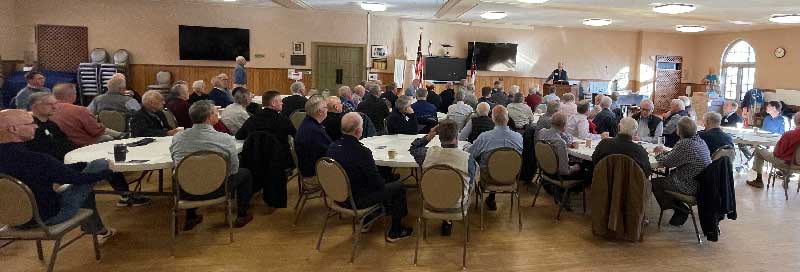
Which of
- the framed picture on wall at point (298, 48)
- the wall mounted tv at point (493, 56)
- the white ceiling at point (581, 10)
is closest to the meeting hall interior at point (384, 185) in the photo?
the white ceiling at point (581, 10)

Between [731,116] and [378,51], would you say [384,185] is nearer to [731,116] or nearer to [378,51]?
[731,116]

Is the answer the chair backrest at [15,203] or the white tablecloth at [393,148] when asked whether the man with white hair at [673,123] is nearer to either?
the white tablecloth at [393,148]

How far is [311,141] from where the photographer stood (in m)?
4.98

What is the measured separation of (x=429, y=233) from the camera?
16.1 ft

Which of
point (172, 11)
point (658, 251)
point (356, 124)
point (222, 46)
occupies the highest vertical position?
point (172, 11)

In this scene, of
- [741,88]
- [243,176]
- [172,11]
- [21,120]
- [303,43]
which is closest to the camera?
[21,120]

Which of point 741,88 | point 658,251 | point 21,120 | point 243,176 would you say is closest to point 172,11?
point 243,176

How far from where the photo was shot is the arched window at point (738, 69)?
16125mm

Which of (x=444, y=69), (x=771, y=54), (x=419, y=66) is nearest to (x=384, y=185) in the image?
(x=419, y=66)

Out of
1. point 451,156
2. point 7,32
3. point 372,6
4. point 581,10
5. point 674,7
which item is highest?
point 372,6

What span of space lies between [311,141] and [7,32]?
36.1ft

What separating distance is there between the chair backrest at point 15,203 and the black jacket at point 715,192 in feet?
16.9

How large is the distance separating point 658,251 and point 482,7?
25.6 feet

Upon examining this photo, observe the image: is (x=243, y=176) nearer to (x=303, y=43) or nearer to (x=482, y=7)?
(x=482, y=7)
